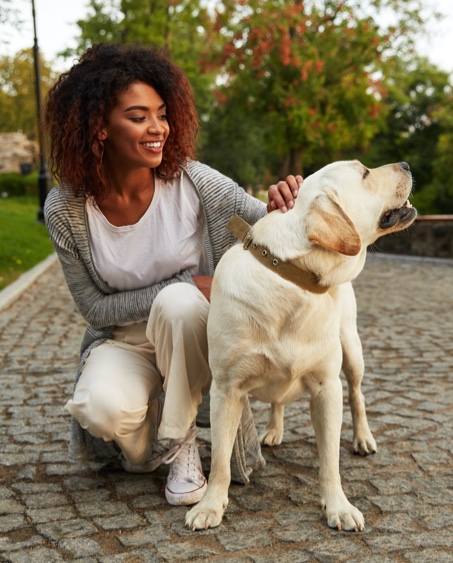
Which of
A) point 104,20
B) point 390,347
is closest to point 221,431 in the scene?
point 390,347

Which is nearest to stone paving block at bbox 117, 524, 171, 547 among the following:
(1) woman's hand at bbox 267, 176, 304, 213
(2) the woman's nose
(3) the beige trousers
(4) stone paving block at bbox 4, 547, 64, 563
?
(4) stone paving block at bbox 4, 547, 64, 563

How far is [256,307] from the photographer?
2.74m

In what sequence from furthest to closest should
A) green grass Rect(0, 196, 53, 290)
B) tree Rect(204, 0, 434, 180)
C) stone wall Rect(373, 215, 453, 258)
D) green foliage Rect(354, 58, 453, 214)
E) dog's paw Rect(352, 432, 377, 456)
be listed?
green foliage Rect(354, 58, 453, 214) → tree Rect(204, 0, 434, 180) → stone wall Rect(373, 215, 453, 258) → green grass Rect(0, 196, 53, 290) → dog's paw Rect(352, 432, 377, 456)

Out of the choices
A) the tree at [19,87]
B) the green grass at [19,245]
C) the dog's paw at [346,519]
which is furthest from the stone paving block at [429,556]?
the tree at [19,87]

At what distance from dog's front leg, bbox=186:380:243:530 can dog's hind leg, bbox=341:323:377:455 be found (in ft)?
2.74

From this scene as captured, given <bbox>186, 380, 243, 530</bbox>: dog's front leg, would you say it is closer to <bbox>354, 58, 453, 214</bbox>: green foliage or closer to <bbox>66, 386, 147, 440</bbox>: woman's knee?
<bbox>66, 386, 147, 440</bbox>: woman's knee

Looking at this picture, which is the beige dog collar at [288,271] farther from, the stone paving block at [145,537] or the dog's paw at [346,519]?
the stone paving block at [145,537]

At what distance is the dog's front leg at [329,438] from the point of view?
2.91 metres

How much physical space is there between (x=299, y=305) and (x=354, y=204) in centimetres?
43

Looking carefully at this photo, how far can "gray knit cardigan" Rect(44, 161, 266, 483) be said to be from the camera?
3309 millimetres

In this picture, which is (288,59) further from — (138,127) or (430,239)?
(138,127)

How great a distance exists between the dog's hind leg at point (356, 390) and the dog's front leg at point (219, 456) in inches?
32.8

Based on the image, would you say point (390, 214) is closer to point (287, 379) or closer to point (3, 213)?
point (287, 379)

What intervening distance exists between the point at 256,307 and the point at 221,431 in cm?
54
